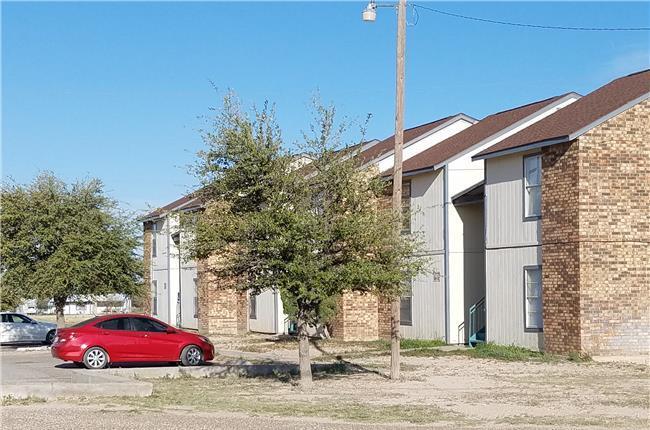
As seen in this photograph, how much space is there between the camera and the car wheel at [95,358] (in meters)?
24.6

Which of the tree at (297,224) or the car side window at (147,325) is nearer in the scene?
the tree at (297,224)

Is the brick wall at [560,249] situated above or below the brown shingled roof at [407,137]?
below

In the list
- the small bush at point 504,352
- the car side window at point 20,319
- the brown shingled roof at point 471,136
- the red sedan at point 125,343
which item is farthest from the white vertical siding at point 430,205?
the car side window at point 20,319

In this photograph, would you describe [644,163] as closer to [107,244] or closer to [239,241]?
[239,241]

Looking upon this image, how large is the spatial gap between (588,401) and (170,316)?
34909mm

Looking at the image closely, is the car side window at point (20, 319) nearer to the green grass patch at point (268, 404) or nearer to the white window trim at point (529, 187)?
the green grass patch at point (268, 404)

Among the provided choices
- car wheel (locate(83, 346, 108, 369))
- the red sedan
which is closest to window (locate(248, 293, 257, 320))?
the red sedan

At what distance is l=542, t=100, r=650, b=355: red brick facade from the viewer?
83.3 ft

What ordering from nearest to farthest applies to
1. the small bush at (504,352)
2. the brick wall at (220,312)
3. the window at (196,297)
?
the small bush at (504,352) < the brick wall at (220,312) < the window at (196,297)

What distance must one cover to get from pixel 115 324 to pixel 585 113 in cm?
1306

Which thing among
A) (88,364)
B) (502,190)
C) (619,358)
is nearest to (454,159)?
(502,190)

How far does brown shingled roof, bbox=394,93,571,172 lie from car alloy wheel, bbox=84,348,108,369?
11.9 meters

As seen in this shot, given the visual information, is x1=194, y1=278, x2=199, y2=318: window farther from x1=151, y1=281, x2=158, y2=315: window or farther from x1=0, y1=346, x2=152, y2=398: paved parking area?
x1=0, y1=346, x2=152, y2=398: paved parking area

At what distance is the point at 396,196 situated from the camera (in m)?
21.1
